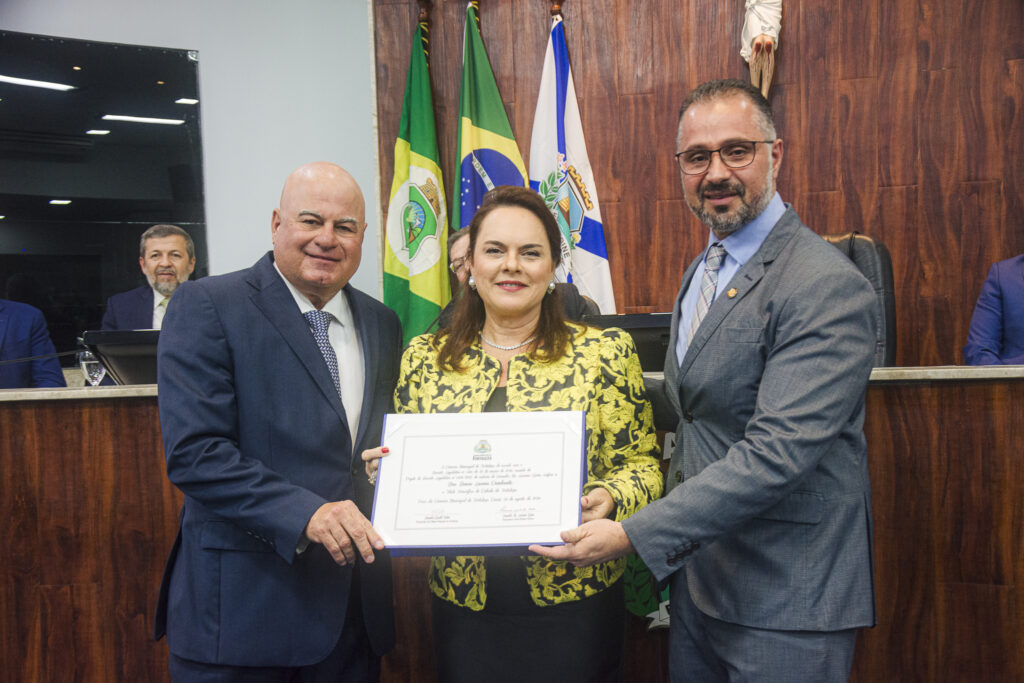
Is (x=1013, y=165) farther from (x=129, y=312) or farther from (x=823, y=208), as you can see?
(x=129, y=312)

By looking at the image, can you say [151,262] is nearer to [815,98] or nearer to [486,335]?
[486,335]

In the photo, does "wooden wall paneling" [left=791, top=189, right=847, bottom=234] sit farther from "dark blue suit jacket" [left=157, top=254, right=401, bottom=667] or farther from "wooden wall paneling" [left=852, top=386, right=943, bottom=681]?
"dark blue suit jacket" [left=157, top=254, right=401, bottom=667]

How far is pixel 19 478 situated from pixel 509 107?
3.18 meters

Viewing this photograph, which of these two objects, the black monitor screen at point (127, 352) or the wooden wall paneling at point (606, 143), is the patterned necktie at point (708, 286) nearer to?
the black monitor screen at point (127, 352)

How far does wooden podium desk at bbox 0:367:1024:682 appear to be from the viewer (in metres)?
1.86

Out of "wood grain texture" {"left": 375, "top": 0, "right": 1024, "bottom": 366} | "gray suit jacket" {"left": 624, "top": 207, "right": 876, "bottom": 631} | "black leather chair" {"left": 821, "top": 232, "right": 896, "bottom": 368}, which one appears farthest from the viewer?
"wood grain texture" {"left": 375, "top": 0, "right": 1024, "bottom": 366}

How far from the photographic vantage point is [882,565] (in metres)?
1.87

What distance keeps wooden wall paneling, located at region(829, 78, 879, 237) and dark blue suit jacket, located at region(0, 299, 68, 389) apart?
4446 mm

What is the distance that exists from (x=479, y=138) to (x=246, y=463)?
2.98 m

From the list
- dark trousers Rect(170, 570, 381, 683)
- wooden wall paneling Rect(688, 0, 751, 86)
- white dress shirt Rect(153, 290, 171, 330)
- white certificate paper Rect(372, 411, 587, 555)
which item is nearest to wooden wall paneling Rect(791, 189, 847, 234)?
wooden wall paneling Rect(688, 0, 751, 86)

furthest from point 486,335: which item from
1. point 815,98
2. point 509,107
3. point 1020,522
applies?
point 815,98

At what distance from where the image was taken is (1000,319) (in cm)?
328

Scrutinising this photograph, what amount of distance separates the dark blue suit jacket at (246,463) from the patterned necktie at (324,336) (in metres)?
0.04

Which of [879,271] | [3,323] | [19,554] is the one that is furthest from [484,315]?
[3,323]
